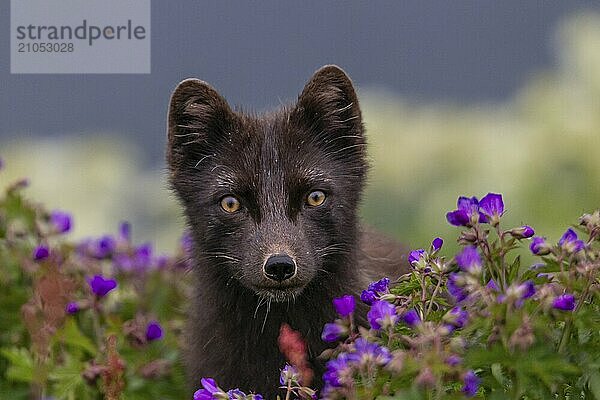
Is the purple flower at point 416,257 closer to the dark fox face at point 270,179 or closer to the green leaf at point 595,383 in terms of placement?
the green leaf at point 595,383

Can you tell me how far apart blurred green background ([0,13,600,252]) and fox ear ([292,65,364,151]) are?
3.22m

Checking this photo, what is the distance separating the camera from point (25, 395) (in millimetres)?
4867

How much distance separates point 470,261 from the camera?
315 cm

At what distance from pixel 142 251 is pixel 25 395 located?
1339 millimetres

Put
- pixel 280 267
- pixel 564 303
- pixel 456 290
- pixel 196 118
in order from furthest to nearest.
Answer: pixel 196 118 → pixel 280 267 → pixel 456 290 → pixel 564 303

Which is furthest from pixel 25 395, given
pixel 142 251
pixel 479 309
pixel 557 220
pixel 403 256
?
pixel 557 220

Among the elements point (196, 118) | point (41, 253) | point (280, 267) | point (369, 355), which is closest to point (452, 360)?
point (369, 355)

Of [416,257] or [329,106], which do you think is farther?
[329,106]

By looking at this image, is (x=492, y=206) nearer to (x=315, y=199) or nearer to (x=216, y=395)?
(x=216, y=395)

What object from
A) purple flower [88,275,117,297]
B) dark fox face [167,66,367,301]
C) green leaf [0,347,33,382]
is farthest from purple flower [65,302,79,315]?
dark fox face [167,66,367,301]

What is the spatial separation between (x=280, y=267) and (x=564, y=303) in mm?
1351

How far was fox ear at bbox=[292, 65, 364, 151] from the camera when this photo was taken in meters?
4.69

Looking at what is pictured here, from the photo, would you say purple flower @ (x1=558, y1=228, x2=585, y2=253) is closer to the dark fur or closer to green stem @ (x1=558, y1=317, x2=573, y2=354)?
green stem @ (x1=558, y1=317, x2=573, y2=354)

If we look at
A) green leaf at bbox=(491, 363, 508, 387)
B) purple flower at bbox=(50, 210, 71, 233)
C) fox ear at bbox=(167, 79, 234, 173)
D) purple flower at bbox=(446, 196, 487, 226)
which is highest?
fox ear at bbox=(167, 79, 234, 173)
